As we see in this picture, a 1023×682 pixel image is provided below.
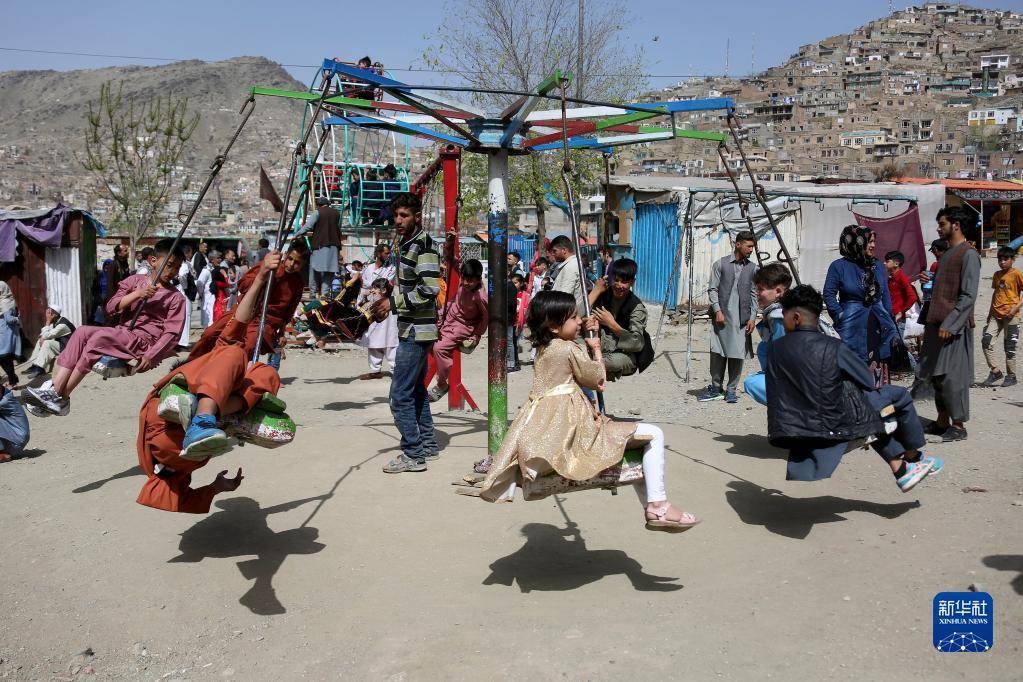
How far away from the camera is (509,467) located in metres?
4.22

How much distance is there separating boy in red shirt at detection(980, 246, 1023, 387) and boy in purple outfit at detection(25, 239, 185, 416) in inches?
349

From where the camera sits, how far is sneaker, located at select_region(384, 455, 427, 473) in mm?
6535

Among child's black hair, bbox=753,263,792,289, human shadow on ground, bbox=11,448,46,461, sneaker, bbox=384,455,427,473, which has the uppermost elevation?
child's black hair, bbox=753,263,792,289

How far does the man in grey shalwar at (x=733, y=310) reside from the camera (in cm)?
934

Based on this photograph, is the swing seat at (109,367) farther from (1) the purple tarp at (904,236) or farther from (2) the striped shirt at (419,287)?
(1) the purple tarp at (904,236)

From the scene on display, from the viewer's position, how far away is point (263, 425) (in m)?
4.71

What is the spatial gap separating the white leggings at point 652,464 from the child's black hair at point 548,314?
0.69 meters

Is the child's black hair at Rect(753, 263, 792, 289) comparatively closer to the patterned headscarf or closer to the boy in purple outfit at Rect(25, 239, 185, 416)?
the patterned headscarf

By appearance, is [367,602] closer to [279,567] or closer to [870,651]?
[279,567]

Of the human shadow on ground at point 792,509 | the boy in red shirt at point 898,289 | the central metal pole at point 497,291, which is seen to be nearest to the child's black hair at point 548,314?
the central metal pole at point 497,291

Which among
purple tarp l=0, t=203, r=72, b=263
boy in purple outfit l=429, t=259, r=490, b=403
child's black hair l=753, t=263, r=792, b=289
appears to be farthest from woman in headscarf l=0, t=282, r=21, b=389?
child's black hair l=753, t=263, r=792, b=289

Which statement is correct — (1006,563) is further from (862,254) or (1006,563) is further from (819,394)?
(862,254)

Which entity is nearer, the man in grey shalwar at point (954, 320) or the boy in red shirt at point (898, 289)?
the man in grey shalwar at point (954, 320)

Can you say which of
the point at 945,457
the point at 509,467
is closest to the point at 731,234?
the point at 945,457
